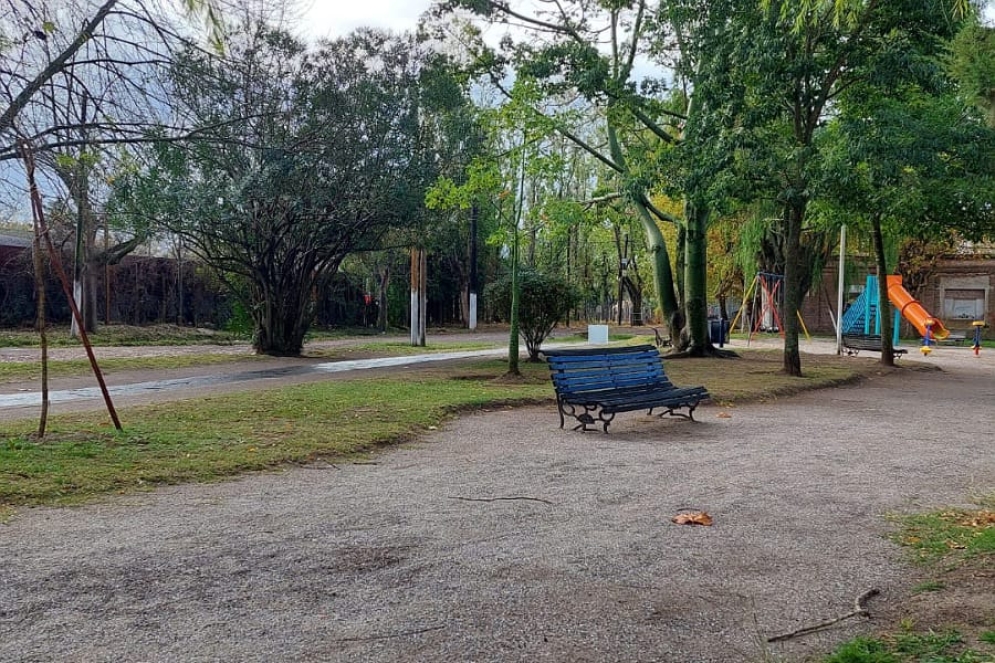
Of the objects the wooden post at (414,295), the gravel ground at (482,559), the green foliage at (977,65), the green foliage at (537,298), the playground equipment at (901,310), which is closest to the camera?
the gravel ground at (482,559)

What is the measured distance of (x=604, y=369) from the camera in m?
10.0

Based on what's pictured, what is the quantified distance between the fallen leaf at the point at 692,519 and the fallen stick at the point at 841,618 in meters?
1.38

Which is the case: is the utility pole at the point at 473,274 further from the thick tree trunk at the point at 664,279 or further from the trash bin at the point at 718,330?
the thick tree trunk at the point at 664,279

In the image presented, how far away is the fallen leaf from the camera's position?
5.25 metres

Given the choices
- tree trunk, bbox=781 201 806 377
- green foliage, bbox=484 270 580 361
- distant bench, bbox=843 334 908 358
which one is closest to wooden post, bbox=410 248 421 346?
green foliage, bbox=484 270 580 361

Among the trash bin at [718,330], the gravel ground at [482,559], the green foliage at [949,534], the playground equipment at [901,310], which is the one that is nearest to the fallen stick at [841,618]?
the gravel ground at [482,559]

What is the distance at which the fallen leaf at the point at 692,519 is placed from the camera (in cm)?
525

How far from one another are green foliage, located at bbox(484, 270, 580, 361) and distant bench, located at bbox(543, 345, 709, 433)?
6.33m

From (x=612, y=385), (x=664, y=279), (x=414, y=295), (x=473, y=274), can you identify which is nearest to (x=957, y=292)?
(x=473, y=274)

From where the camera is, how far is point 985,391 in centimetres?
1460

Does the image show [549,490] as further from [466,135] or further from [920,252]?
[920,252]

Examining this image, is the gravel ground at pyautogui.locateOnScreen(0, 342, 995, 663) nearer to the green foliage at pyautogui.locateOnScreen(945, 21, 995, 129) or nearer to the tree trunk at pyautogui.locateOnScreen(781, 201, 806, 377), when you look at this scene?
the green foliage at pyautogui.locateOnScreen(945, 21, 995, 129)

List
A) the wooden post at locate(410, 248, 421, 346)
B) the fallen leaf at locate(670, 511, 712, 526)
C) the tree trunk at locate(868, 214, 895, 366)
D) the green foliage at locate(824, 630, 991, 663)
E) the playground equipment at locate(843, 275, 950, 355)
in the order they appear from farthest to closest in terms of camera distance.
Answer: the playground equipment at locate(843, 275, 950, 355)
the wooden post at locate(410, 248, 421, 346)
the tree trunk at locate(868, 214, 895, 366)
the fallen leaf at locate(670, 511, 712, 526)
the green foliage at locate(824, 630, 991, 663)

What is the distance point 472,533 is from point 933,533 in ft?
9.41
